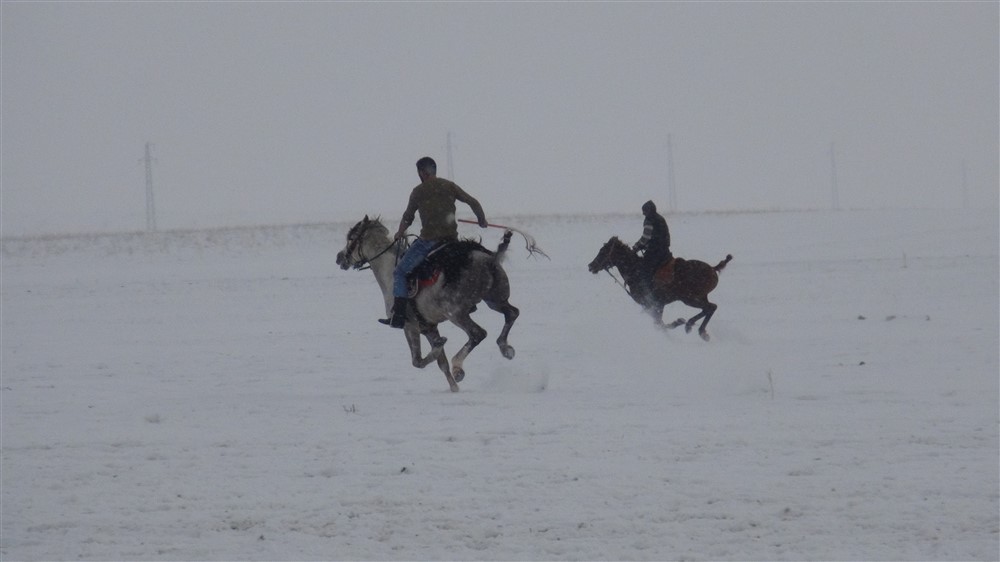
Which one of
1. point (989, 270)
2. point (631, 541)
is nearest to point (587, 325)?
point (631, 541)

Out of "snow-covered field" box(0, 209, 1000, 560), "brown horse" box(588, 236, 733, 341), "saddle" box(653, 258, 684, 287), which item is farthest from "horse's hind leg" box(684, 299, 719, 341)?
"saddle" box(653, 258, 684, 287)

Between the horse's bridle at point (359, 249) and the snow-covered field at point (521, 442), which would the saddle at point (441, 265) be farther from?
the snow-covered field at point (521, 442)

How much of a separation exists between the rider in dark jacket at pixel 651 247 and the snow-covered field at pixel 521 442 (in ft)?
2.43

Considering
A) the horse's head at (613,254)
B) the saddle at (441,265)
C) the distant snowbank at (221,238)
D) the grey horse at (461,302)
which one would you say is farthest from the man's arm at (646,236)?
the distant snowbank at (221,238)

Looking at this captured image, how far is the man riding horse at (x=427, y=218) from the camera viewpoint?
11664mm

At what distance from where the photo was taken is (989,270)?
26422mm

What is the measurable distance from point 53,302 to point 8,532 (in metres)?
20.5

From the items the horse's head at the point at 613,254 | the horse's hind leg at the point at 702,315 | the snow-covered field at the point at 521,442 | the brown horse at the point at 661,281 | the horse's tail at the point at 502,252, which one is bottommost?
the snow-covered field at the point at 521,442

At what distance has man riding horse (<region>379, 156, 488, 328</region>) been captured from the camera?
1166cm

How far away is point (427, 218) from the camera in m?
11.8

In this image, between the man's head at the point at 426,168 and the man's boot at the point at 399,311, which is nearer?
the man's head at the point at 426,168

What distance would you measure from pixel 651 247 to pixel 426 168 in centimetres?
539

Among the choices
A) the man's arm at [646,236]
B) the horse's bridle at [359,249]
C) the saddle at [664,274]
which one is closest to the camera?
the horse's bridle at [359,249]

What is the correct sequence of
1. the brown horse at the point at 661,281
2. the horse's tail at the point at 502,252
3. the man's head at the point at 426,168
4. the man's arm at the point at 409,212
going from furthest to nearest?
the brown horse at the point at 661,281 → the horse's tail at the point at 502,252 → the man's head at the point at 426,168 → the man's arm at the point at 409,212
